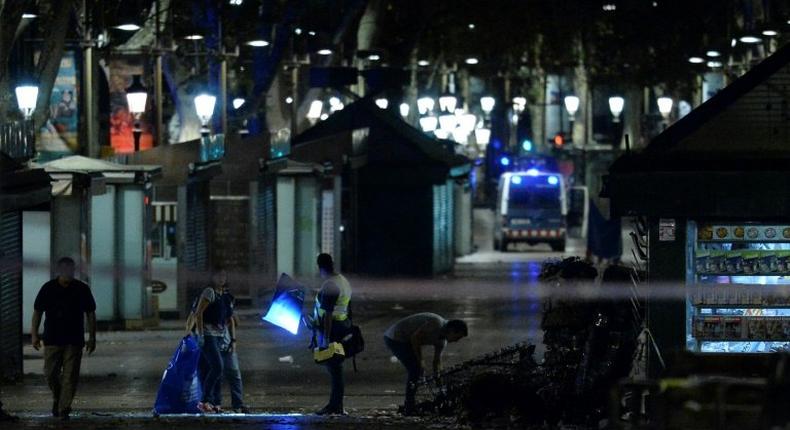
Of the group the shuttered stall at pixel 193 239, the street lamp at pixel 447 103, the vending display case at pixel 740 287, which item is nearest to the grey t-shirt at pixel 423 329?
the vending display case at pixel 740 287

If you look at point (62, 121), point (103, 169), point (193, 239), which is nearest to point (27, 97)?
point (103, 169)

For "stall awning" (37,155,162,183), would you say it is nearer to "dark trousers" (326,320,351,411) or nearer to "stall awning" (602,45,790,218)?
"dark trousers" (326,320,351,411)

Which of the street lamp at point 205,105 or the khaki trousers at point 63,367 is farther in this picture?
the street lamp at point 205,105

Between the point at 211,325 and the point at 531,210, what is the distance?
40.9 meters

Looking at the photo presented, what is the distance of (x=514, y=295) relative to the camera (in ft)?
130

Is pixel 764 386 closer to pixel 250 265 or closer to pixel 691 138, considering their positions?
pixel 691 138

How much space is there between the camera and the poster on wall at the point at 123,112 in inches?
1300

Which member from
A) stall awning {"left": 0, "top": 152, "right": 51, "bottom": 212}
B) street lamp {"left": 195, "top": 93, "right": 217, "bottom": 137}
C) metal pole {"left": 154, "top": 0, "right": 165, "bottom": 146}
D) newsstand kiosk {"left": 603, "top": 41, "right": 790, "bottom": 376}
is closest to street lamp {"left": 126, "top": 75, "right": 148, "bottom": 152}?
metal pole {"left": 154, "top": 0, "right": 165, "bottom": 146}

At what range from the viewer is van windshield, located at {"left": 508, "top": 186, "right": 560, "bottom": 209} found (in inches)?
2373

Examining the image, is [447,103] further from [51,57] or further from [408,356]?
[408,356]

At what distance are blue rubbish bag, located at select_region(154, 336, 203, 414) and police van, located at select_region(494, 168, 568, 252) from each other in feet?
134

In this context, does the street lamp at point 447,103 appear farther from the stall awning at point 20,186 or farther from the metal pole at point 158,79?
the stall awning at point 20,186

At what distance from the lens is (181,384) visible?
62.0 ft

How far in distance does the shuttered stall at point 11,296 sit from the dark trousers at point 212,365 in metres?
3.35
